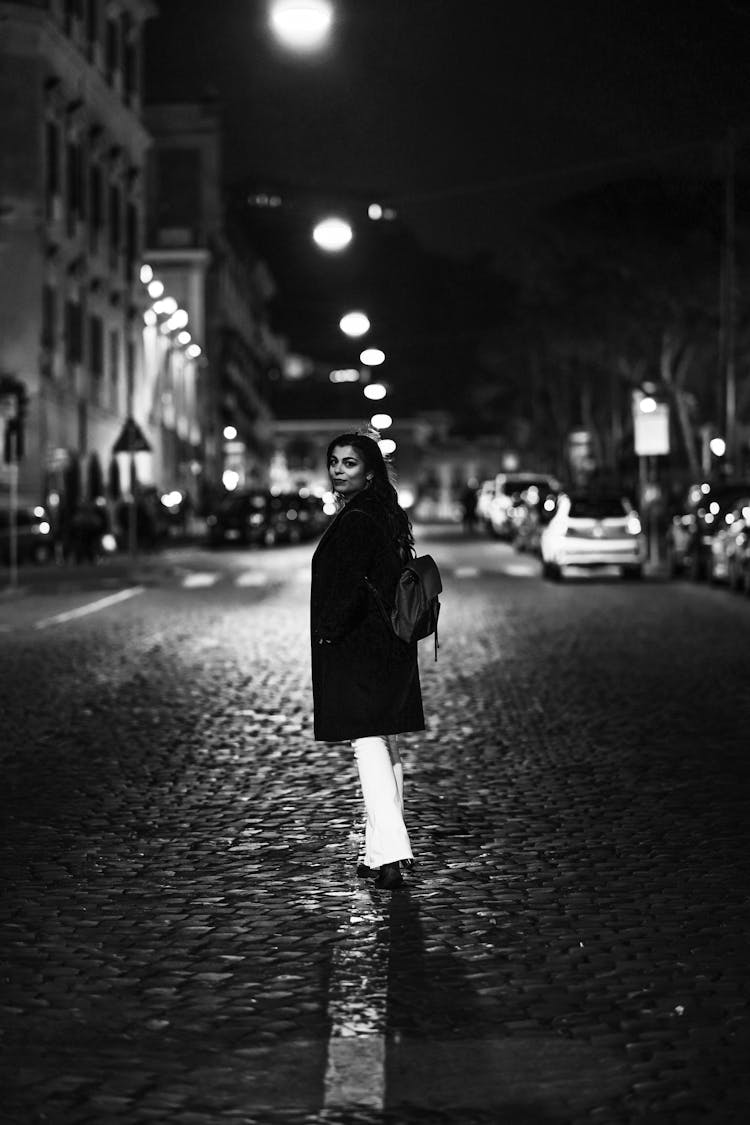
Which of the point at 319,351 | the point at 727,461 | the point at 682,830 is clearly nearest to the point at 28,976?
the point at 682,830

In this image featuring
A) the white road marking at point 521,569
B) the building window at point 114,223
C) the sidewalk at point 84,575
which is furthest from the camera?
the building window at point 114,223

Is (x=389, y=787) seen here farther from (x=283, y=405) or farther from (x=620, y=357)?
(x=283, y=405)

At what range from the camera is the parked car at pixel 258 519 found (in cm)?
6334

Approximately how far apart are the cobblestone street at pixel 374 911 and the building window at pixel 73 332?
4376 cm

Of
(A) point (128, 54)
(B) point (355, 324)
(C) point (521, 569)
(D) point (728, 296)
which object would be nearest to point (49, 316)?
(B) point (355, 324)

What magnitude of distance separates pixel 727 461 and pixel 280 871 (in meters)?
39.3

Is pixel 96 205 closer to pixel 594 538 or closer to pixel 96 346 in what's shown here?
pixel 96 346

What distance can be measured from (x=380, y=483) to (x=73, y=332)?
5425cm

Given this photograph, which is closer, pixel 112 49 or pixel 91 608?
pixel 91 608

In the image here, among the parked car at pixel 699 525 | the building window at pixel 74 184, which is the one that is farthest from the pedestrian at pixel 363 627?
the building window at pixel 74 184

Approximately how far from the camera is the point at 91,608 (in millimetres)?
30125

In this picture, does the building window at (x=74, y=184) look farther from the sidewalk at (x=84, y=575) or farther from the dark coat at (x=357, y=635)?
the dark coat at (x=357, y=635)

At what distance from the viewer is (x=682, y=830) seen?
994 centimetres

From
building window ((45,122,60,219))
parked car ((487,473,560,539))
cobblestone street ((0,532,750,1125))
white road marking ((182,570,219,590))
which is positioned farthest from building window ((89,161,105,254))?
cobblestone street ((0,532,750,1125))
